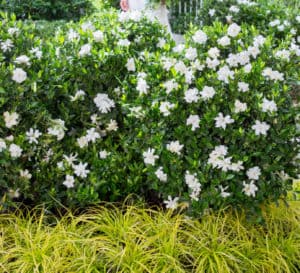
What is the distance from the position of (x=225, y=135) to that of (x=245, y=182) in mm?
271

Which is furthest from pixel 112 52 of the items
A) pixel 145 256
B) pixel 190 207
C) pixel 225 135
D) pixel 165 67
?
pixel 145 256

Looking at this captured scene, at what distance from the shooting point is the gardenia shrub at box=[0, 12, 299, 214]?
99.9 inches

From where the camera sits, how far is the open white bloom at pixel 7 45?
8.86ft

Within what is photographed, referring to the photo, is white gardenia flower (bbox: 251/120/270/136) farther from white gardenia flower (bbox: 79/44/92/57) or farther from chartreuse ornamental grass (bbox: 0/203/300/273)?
white gardenia flower (bbox: 79/44/92/57)

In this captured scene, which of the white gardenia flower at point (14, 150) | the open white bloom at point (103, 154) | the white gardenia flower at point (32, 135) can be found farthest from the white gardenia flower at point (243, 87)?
the white gardenia flower at point (14, 150)

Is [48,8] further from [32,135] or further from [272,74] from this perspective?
[272,74]

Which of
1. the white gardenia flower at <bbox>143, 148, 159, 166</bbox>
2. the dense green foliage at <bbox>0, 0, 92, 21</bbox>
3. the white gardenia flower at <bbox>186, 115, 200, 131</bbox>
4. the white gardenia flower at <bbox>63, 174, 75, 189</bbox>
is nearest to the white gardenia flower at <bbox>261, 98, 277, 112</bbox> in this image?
the white gardenia flower at <bbox>186, 115, 200, 131</bbox>

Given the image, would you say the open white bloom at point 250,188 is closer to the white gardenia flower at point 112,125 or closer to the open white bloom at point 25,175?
the white gardenia flower at point 112,125

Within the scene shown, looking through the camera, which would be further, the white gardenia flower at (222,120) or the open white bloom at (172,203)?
the open white bloom at (172,203)

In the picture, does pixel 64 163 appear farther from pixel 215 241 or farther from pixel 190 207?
pixel 215 241

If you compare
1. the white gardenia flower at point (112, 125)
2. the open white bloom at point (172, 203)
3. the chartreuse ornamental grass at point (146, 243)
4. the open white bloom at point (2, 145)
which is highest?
the open white bloom at point (2, 145)

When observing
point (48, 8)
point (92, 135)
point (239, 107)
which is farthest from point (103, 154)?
point (48, 8)

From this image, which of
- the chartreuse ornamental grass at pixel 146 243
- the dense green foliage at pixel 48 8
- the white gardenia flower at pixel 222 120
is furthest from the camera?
the dense green foliage at pixel 48 8

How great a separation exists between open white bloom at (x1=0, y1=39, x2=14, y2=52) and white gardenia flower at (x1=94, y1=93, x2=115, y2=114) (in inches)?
21.6
